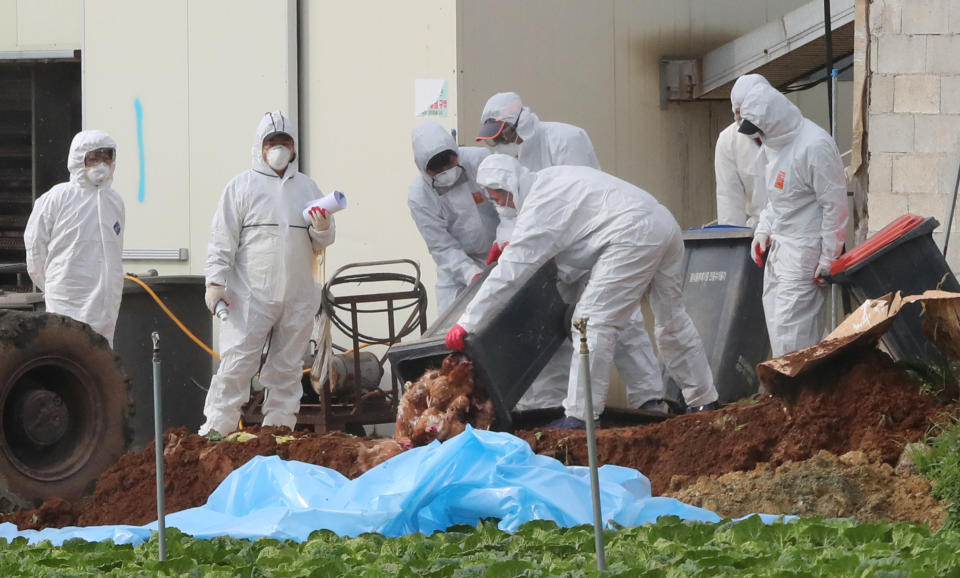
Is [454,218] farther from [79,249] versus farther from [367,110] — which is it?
[79,249]

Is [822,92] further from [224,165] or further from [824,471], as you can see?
[824,471]

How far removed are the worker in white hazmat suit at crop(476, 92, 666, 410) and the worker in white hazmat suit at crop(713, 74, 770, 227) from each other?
1060 mm

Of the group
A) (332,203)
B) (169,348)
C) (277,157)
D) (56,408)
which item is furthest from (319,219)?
(169,348)

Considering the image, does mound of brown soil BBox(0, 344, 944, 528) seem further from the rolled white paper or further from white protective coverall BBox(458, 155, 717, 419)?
the rolled white paper

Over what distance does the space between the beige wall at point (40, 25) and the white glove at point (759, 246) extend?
7366 millimetres

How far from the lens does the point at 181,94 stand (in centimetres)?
1199

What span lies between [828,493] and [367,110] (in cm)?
628

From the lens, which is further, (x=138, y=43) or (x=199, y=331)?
(x=138, y=43)

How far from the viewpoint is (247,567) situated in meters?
4.89

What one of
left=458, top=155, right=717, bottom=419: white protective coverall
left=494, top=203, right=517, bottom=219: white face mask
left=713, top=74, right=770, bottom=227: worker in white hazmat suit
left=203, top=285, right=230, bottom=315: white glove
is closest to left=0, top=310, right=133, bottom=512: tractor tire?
left=203, top=285, right=230, bottom=315: white glove

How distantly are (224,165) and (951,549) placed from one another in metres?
8.38

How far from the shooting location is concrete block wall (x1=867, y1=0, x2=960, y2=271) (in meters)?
9.38

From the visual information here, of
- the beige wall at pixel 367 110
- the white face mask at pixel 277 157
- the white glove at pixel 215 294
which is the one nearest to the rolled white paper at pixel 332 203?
the white face mask at pixel 277 157

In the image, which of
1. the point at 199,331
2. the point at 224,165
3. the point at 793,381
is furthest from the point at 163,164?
the point at 793,381
